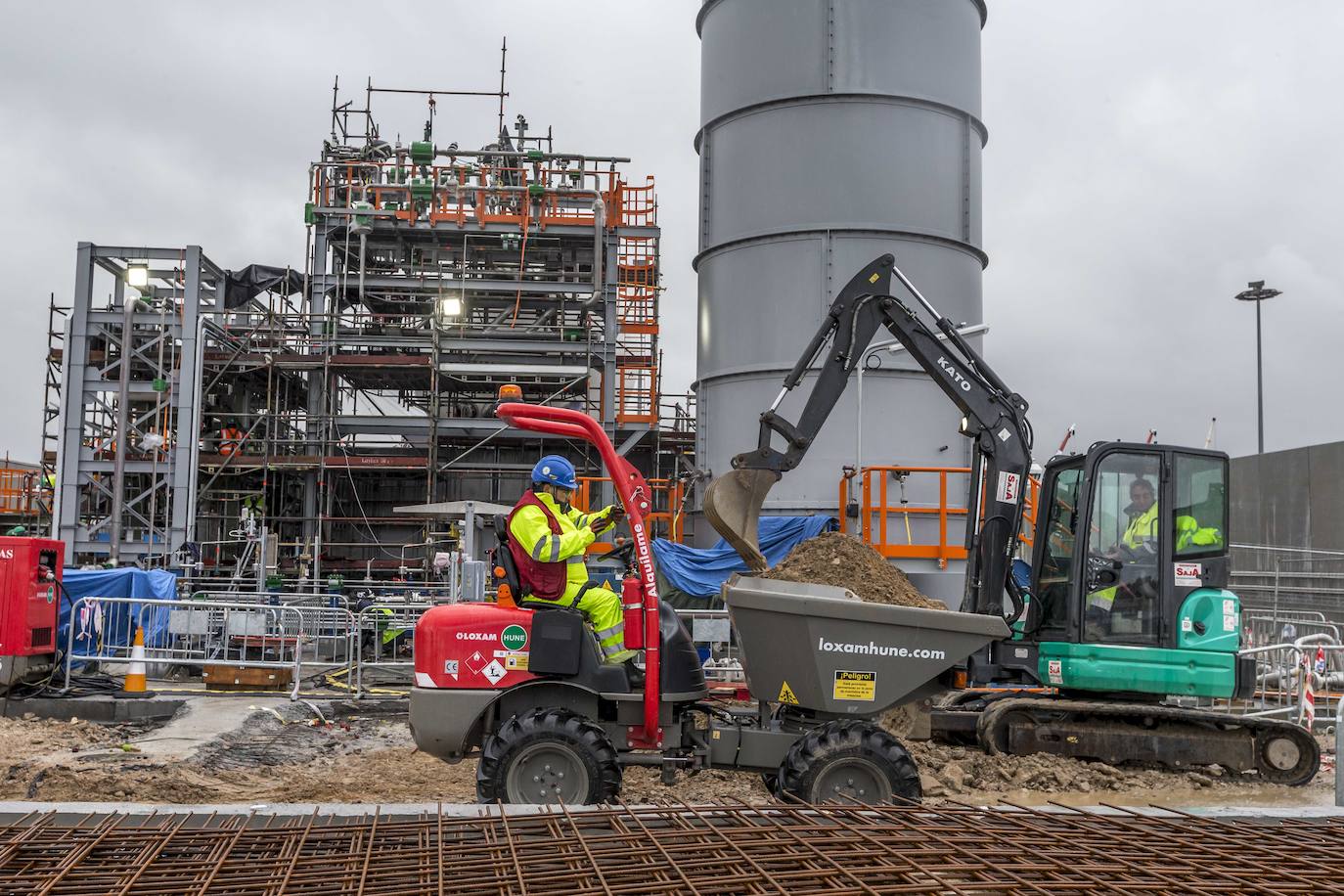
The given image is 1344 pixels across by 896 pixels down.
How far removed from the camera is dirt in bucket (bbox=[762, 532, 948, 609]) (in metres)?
10.4

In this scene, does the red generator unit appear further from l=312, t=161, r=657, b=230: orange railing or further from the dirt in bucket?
l=312, t=161, r=657, b=230: orange railing

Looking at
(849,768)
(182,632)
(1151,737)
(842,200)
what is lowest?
(1151,737)

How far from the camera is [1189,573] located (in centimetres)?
902

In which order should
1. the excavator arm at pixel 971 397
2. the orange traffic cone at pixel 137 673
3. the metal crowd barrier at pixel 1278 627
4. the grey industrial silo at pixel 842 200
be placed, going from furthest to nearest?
the grey industrial silo at pixel 842 200 < the metal crowd barrier at pixel 1278 627 < the orange traffic cone at pixel 137 673 < the excavator arm at pixel 971 397

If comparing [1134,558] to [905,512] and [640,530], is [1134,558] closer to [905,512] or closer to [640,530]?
[640,530]

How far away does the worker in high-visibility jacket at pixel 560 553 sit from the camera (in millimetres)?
6602

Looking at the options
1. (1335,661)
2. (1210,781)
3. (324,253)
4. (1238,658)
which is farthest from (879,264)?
(324,253)

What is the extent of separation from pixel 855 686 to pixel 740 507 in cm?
172

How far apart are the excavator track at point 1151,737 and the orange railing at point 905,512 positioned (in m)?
4.78

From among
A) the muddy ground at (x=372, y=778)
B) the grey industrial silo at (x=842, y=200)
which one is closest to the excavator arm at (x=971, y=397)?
the muddy ground at (x=372, y=778)

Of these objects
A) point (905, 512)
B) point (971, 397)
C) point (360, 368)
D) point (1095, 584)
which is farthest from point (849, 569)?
point (360, 368)

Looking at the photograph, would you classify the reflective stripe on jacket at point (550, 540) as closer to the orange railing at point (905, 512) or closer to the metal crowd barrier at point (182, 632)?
the metal crowd barrier at point (182, 632)

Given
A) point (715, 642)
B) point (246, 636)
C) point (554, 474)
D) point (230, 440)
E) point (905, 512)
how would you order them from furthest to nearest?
point (230, 440) → point (905, 512) → point (246, 636) → point (715, 642) → point (554, 474)

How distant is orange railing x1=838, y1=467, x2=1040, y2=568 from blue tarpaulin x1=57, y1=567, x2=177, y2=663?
924 cm
